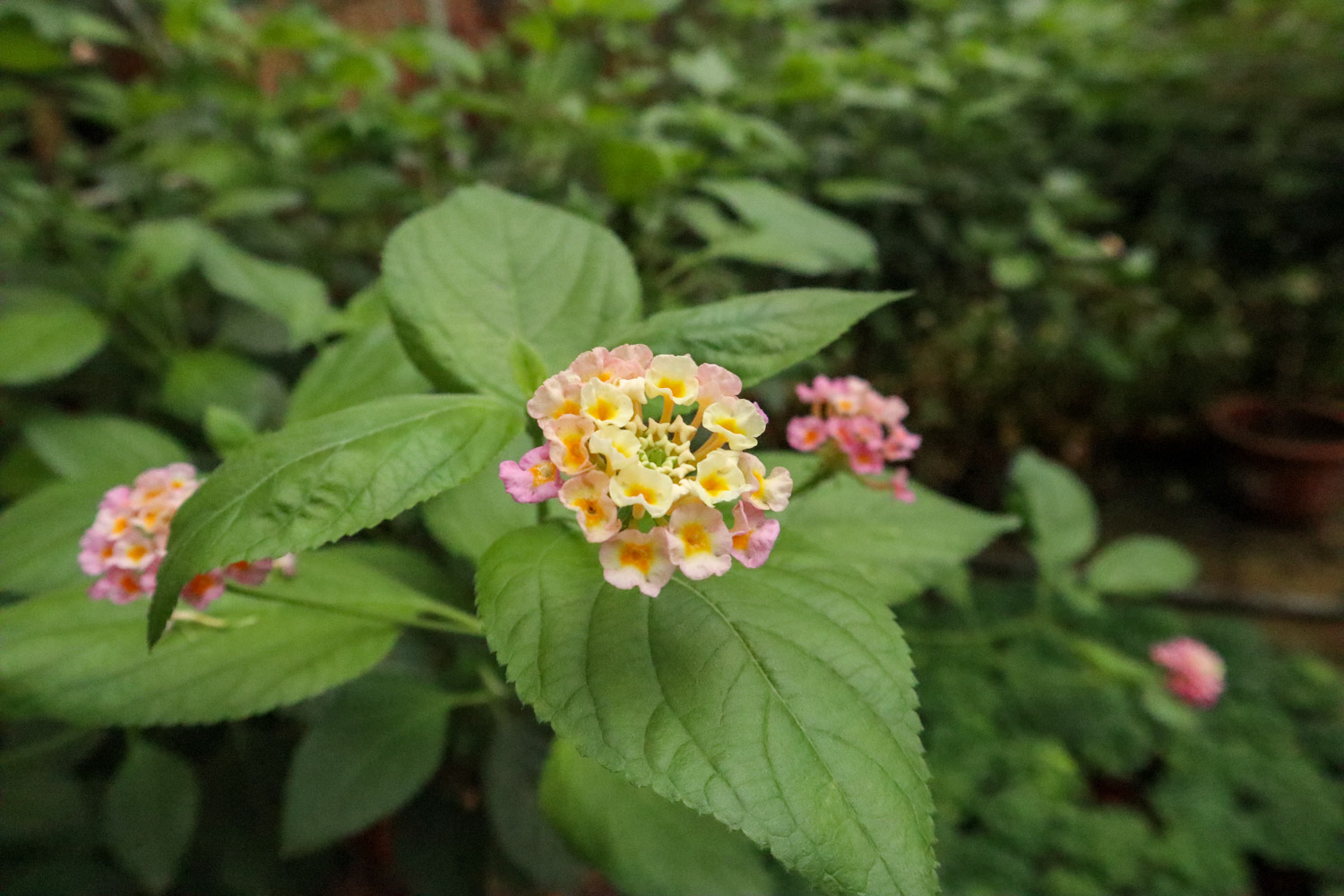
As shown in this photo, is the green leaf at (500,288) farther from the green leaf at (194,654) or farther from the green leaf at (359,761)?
the green leaf at (359,761)

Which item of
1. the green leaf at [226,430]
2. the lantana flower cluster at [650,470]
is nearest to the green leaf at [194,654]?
the green leaf at [226,430]

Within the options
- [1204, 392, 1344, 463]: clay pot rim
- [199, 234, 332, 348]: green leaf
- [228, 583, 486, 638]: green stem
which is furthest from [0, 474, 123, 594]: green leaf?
[1204, 392, 1344, 463]: clay pot rim

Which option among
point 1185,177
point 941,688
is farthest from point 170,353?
point 1185,177

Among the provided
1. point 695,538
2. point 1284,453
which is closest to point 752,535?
point 695,538

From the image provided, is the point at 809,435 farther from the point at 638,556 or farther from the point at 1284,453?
the point at 1284,453

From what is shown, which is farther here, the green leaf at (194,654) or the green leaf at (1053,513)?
the green leaf at (1053,513)

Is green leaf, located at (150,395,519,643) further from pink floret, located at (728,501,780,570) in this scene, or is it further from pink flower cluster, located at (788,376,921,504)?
pink flower cluster, located at (788,376,921,504)
